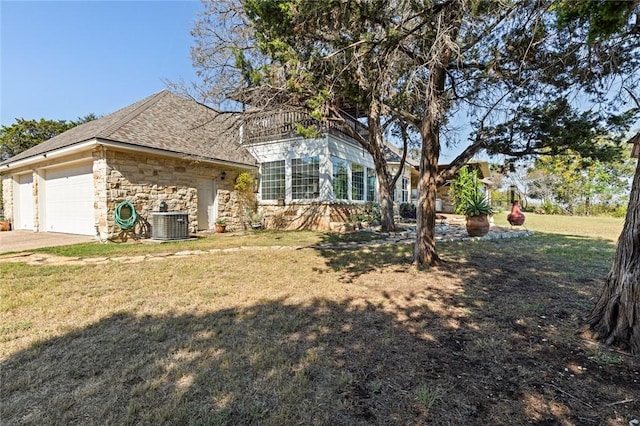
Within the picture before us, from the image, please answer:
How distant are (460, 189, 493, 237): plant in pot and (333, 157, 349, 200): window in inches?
203

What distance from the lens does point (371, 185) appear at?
16.1m

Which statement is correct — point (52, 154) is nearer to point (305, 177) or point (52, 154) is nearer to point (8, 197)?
point (8, 197)

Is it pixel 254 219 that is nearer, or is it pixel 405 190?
pixel 254 219

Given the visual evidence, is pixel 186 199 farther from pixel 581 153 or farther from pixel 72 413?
pixel 581 153

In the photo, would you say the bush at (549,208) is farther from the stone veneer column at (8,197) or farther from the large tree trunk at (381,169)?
the stone veneer column at (8,197)

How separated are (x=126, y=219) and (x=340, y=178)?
8.25 m

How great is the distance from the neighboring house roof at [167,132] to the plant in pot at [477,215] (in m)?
8.02

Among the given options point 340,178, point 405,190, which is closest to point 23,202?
point 340,178

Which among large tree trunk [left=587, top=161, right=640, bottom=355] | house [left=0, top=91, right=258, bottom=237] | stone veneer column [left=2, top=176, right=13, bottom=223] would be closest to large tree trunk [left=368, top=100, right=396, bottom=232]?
house [left=0, top=91, right=258, bottom=237]

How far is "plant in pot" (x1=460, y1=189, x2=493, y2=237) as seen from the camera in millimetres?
9820

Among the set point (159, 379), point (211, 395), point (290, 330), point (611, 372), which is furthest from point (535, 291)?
point (159, 379)

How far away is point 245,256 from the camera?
7.06m

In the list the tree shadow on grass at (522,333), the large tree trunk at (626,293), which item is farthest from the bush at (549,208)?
the large tree trunk at (626,293)

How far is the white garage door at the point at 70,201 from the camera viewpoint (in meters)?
9.86
